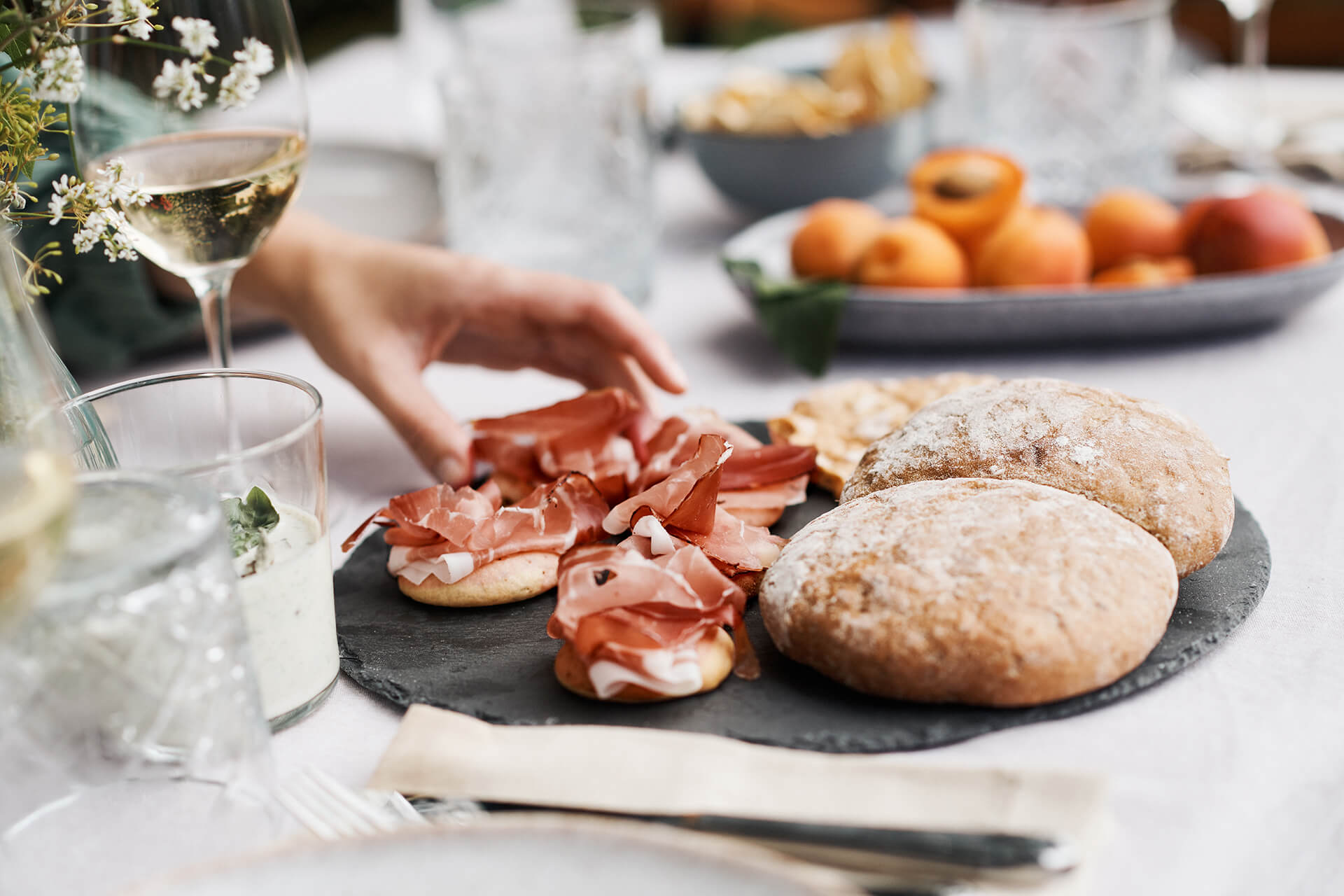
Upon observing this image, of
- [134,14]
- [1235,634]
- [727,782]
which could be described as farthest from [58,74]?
[1235,634]

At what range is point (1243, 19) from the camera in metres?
1.92

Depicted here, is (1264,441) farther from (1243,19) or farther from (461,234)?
(461,234)

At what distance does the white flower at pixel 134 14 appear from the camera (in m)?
0.77

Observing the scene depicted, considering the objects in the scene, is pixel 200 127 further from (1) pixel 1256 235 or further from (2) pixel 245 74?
(1) pixel 1256 235

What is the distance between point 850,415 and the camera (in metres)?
1.29

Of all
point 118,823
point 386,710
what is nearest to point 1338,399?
point 386,710

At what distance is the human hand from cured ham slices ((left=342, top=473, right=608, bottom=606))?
18 cm

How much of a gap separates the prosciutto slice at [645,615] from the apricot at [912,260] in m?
0.76

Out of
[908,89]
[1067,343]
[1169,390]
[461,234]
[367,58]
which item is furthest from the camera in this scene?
[367,58]

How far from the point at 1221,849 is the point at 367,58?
125 inches

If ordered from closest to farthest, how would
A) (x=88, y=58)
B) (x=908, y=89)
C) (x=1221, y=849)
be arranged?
(x=1221, y=849) → (x=88, y=58) → (x=908, y=89)

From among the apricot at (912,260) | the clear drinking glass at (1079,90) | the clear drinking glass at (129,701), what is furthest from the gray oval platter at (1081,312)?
the clear drinking glass at (129,701)

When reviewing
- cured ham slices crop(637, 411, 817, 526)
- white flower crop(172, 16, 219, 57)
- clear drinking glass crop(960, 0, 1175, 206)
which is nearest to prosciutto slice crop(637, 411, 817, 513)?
cured ham slices crop(637, 411, 817, 526)

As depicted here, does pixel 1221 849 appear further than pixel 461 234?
No
